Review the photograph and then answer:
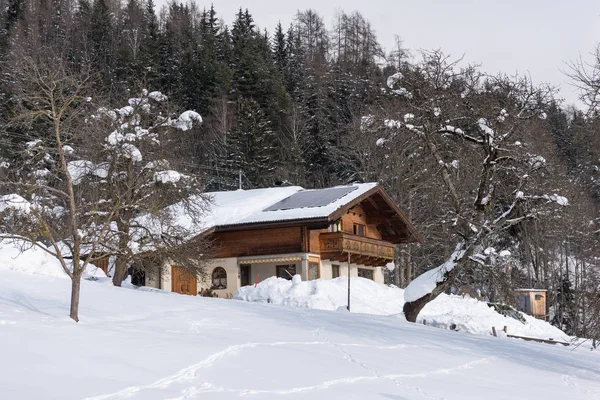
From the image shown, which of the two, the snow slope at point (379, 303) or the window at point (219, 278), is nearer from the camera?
the snow slope at point (379, 303)

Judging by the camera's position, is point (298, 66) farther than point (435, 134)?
Yes

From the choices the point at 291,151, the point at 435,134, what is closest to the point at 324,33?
the point at 291,151

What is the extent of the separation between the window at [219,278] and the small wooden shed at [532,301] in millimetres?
16341

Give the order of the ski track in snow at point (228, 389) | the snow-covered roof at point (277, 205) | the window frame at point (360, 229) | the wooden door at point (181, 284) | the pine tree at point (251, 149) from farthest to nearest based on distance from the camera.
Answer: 1. the pine tree at point (251, 149)
2. the window frame at point (360, 229)
3. the wooden door at point (181, 284)
4. the snow-covered roof at point (277, 205)
5. the ski track in snow at point (228, 389)

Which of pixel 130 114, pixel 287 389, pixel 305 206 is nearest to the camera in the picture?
pixel 287 389

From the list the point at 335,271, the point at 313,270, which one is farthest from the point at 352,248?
the point at 335,271

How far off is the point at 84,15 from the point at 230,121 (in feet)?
91.4

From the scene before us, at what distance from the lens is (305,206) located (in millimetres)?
35531

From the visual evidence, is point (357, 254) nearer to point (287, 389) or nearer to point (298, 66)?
point (287, 389)

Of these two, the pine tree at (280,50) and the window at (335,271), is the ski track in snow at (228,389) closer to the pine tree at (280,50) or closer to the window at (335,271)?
the window at (335,271)

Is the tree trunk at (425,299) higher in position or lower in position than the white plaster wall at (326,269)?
lower

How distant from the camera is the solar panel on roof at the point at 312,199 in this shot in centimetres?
3562

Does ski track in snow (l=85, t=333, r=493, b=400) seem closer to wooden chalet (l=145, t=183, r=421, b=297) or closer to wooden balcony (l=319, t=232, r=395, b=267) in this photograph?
wooden chalet (l=145, t=183, r=421, b=297)

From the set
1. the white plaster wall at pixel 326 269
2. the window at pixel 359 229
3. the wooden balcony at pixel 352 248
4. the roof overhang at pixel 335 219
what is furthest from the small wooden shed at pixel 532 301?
the white plaster wall at pixel 326 269
